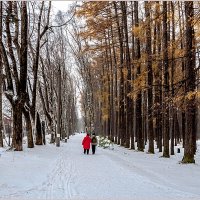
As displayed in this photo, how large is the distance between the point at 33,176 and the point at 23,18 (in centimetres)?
1248

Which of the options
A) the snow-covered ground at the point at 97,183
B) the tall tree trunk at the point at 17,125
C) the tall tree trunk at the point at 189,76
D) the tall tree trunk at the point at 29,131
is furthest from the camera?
the tall tree trunk at the point at 29,131

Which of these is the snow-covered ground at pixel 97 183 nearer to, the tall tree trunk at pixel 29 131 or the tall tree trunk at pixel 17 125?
the tall tree trunk at pixel 17 125

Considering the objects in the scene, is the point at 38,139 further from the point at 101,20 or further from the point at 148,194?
the point at 148,194

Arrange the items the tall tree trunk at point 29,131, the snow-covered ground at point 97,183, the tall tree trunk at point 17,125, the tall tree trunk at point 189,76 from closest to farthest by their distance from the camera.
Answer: the snow-covered ground at point 97,183 → the tall tree trunk at point 189,76 → the tall tree trunk at point 17,125 → the tall tree trunk at point 29,131

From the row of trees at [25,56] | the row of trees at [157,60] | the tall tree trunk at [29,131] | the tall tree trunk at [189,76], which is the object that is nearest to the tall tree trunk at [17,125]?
the row of trees at [25,56]

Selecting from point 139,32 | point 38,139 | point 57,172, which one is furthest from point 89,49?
point 57,172

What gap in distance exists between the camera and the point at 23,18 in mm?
23516

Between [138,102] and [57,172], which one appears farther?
[138,102]

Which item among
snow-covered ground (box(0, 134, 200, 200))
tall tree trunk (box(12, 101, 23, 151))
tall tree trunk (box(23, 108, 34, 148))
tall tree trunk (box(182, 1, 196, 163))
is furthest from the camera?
tall tree trunk (box(23, 108, 34, 148))

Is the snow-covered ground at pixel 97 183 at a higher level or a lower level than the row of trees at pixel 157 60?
lower

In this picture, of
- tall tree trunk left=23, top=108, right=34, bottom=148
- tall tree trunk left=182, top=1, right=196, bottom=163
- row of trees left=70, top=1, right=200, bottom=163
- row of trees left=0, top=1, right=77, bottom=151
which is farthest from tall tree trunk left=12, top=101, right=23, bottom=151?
tall tree trunk left=182, top=1, right=196, bottom=163

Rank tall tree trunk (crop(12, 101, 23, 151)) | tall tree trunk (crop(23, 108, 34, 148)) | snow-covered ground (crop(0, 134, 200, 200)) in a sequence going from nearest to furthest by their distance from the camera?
snow-covered ground (crop(0, 134, 200, 200)) < tall tree trunk (crop(12, 101, 23, 151)) < tall tree trunk (crop(23, 108, 34, 148))

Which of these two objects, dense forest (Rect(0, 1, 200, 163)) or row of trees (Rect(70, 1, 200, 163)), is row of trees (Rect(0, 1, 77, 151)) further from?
row of trees (Rect(70, 1, 200, 163))

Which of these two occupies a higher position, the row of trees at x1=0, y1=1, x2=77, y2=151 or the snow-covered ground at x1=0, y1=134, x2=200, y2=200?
the row of trees at x1=0, y1=1, x2=77, y2=151
